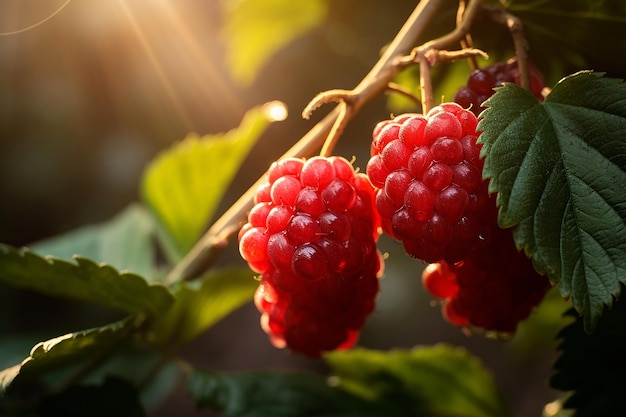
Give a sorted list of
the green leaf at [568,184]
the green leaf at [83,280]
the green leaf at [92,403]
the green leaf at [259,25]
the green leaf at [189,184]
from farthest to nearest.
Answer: the green leaf at [259,25]
the green leaf at [189,184]
the green leaf at [92,403]
the green leaf at [83,280]
the green leaf at [568,184]

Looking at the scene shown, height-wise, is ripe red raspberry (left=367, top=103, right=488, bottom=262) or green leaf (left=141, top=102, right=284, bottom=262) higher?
ripe red raspberry (left=367, top=103, right=488, bottom=262)

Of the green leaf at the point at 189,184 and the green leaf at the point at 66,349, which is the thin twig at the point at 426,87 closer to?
the green leaf at the point at 66,349

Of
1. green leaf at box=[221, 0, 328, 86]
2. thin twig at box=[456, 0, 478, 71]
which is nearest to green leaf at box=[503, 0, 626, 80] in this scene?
thin twig at box=[456, 0, 478, 71]

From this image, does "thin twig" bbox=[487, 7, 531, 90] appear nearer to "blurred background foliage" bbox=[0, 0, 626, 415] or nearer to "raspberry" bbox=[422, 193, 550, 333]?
"raspberry" bbox=[422, 193, 550, 333]

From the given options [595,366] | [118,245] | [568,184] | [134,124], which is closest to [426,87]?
[568,184]

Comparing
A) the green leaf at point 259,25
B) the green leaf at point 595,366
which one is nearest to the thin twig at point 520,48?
the green leaf at point 595,366

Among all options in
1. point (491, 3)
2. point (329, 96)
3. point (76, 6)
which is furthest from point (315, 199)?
point (76, 6)
